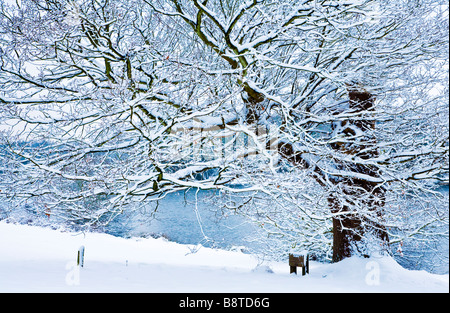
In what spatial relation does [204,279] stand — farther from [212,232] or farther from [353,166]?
[212,232]

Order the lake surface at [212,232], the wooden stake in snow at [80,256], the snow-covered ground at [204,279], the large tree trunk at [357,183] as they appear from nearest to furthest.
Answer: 1. the snow-covered ground at [204,279]
2. the wooden stake in snow at [80,256]
3. the large tree trunk at [357,183]
4. the lake surface at [212,232]

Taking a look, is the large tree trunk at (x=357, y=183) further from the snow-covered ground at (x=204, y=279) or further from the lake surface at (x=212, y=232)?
the lake surface at (x=212, y=232)

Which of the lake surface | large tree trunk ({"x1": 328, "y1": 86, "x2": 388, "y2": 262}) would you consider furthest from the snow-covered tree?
the lake surface

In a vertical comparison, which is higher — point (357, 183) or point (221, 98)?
point (221, 98)

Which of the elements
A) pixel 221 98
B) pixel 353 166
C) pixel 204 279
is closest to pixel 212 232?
pixel 353 166

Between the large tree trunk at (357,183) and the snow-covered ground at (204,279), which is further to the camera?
the large tree trunk at (357,183)

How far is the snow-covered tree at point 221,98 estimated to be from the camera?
17.9 feet

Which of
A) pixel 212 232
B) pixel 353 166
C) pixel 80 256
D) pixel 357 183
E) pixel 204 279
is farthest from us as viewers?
pixel 212 232

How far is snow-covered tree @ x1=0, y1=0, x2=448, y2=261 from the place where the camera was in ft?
17.9

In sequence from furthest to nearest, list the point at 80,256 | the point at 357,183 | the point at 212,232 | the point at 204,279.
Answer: the point at 212,232, the point at 357,183, the point at 80,256, the point at 204,279

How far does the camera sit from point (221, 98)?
5824 millimetres

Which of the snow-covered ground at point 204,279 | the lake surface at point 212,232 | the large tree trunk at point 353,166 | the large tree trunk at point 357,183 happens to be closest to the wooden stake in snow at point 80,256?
the snow-covered ground at point 204,279

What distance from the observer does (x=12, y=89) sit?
21.3ft
